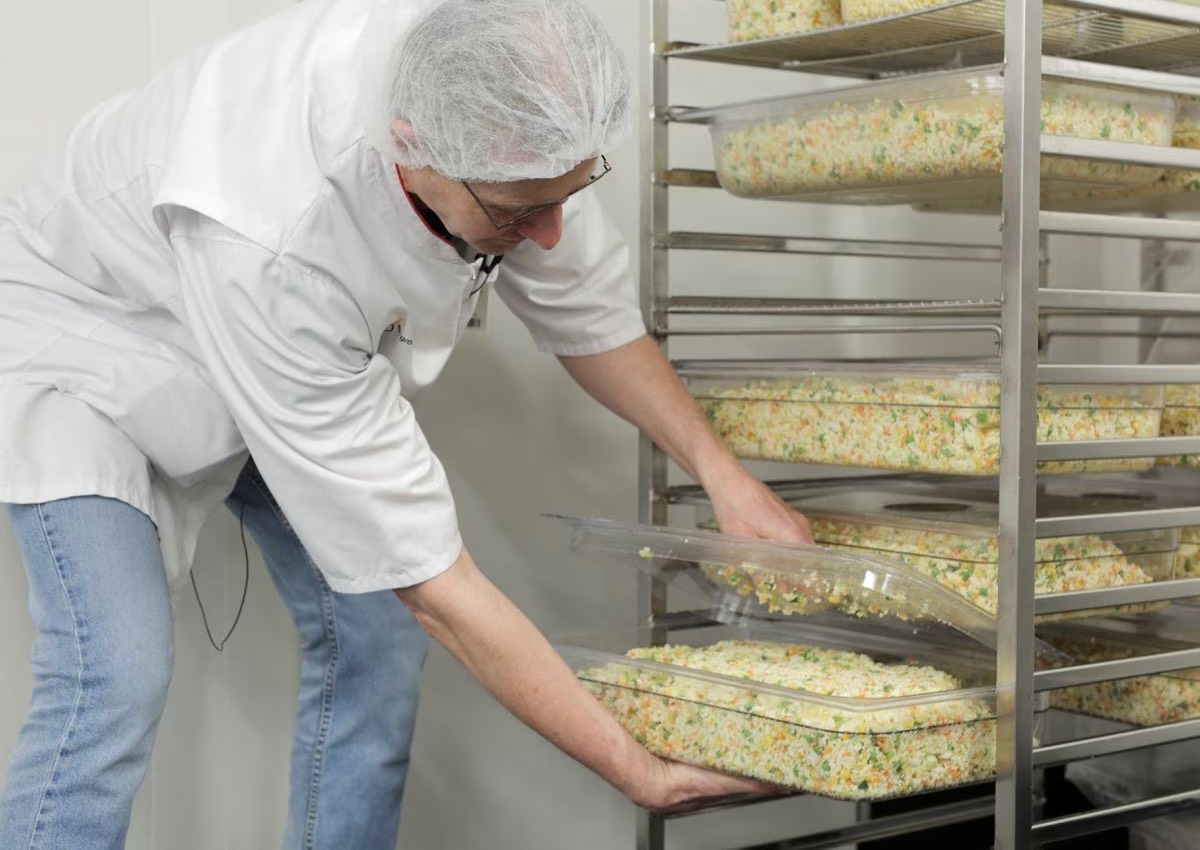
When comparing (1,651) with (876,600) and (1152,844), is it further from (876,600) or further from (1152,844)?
(1152,844)

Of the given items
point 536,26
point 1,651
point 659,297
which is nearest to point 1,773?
point 1,651

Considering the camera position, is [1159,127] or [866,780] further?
[1159,127]

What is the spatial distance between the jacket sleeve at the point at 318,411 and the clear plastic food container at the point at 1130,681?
0.78 m

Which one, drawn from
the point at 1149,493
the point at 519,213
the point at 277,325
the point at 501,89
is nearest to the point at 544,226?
the point at 519,213

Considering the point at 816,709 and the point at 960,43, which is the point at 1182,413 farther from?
the point at 816,709

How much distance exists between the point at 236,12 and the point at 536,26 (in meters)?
0.79

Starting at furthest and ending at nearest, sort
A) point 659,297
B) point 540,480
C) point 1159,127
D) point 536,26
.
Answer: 1. point 540,480
2. point 659,297
3. point 1159,127
4. point 536,26

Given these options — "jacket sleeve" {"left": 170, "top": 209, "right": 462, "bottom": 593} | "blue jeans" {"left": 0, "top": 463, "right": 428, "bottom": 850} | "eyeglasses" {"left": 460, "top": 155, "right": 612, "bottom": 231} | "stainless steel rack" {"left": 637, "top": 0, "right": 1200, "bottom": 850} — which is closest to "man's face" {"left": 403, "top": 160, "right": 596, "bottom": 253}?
"eyeglasses" {"left": 460, "top": 155, "right": 612, "bottom": 231}

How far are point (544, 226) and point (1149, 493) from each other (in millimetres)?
950

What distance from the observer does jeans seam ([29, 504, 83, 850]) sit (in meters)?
1.41

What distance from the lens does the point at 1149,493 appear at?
74.0 inches

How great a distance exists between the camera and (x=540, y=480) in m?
2.24

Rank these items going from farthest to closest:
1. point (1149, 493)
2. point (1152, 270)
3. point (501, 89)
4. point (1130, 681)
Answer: point (1152, 270)
point (1149, 493)
point (1130, 681)
point (501, 89)

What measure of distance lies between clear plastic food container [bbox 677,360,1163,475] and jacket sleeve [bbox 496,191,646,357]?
0.49 ft
